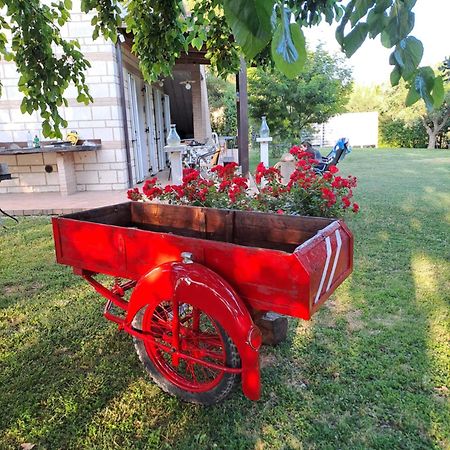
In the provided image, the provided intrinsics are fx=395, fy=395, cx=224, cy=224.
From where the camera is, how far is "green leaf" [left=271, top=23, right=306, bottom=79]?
859mm

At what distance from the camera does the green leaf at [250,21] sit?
0.72 m

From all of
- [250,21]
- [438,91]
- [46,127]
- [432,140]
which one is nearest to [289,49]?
[250,21]

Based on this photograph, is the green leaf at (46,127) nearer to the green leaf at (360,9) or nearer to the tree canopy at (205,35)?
the tree canopy at (205,35)

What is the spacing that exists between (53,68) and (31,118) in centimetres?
498

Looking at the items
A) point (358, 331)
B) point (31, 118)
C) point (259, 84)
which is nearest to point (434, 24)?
point (358, 331)

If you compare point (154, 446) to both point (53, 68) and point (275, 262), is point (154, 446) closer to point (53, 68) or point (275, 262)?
point (275, 262)

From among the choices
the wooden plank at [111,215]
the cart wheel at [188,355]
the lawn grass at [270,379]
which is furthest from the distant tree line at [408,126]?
the cart wheel at [188,355]

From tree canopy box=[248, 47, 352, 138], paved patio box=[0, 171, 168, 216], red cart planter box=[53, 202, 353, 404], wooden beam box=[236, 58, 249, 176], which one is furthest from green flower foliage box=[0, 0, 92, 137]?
tree canopy box=[248, 47, 352, 138]

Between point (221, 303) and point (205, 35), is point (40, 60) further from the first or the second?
point (221, 303)

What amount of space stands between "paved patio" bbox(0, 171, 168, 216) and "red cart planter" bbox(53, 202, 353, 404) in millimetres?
4051

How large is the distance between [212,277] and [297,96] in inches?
528

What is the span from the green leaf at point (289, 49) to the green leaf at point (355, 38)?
131 mm

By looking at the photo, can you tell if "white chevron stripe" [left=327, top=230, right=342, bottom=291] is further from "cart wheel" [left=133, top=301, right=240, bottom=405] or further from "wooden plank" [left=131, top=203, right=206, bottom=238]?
"wooden plank" [left=131, top=203, right=206, bottom=238]

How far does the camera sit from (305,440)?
5.85ft
